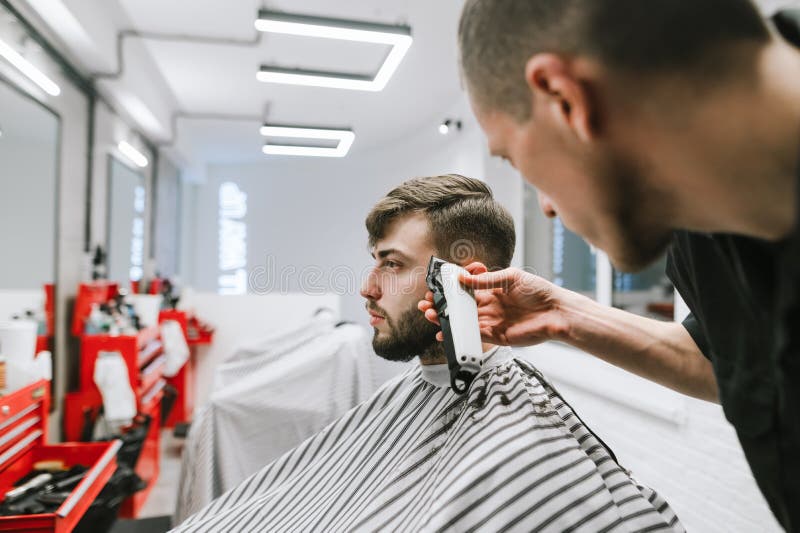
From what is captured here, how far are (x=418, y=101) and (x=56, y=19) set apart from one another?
2.32 meters

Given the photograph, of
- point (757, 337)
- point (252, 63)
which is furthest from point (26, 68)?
point (757, 337)

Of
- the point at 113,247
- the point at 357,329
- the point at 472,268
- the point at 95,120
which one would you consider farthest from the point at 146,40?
the point at 472,268

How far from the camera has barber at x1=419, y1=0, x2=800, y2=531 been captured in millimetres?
470

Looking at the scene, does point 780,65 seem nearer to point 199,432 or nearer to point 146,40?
point 199,432

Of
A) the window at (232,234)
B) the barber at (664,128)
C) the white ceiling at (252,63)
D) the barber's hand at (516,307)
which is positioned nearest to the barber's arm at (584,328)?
the barber's hand at (516,307)

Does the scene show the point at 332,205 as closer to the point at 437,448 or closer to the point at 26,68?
the point at 437,448

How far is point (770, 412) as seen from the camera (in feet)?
2.36

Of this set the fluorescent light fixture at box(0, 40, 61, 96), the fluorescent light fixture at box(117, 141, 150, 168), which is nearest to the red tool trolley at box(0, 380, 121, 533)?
the fluorescent light fixture at box(0, 40, 61, 96)

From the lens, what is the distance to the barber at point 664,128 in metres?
0.47

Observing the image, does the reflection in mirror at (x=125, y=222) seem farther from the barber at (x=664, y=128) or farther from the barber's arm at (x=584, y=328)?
the barber at (x=664, y=128)

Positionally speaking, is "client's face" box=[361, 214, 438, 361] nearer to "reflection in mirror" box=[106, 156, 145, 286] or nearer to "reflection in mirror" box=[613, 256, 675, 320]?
"reflection in mirror" box=[613, 256, 675, 320]

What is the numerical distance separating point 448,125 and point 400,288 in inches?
65.2

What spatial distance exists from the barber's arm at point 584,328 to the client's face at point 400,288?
20cm

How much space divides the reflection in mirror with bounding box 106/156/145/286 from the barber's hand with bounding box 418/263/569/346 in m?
3.75
